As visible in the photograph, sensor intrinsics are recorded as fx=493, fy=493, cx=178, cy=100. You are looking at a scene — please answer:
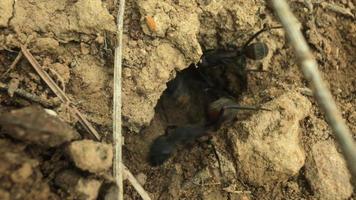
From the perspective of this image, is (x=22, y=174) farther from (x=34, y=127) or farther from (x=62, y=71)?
(x=62, y=71)

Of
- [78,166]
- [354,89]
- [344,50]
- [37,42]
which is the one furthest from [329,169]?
[37,42]

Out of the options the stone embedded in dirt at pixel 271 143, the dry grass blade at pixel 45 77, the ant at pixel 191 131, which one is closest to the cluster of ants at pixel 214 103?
the ant at pixel 191 131

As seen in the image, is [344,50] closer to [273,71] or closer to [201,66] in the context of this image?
[273,71]

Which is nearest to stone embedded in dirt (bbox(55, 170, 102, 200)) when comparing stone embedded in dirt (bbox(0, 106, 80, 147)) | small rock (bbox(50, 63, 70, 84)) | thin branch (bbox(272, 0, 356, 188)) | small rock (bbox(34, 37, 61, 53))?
stone embedded in dirt (bbox(0, 106, 80, 147))

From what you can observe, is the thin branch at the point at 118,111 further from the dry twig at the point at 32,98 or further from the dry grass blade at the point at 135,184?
the dry twig at the point at 32,98

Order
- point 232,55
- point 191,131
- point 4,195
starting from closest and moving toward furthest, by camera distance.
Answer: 1. point 4,195
2. point 191,131
3. point 232,55

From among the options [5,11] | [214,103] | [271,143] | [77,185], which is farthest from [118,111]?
[214,103]
